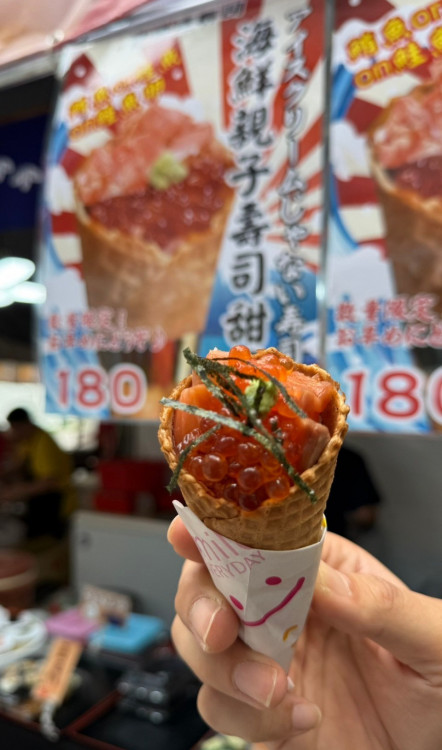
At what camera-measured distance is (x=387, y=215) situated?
270cm

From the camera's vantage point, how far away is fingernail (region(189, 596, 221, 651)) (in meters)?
1.33

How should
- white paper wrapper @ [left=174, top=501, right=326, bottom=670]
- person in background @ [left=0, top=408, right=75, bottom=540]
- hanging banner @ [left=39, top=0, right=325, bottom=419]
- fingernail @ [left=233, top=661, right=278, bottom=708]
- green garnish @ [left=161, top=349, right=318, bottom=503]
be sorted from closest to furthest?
green garnish @ [left=161, top=349, right=318, bottom=503] < white paper wrapper @ [left=174, top=501, right=326, bottom=670] < fingernail @ [left=233, top=661, right=278, bottom=708] < hanging banner @ [left=39, top=0, right=325, bottom=419] < person in background @ [left=0, top=408, right=75, bottom=540]

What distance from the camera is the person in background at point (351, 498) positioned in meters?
3.28

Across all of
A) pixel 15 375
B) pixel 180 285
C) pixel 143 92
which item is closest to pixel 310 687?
pixel 180 285

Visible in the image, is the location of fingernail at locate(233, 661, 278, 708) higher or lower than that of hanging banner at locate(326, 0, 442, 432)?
lower

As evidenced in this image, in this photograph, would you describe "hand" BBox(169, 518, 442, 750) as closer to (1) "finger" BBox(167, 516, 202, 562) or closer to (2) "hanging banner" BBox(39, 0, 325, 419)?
(1) "finger" BBox(167, 516, 202, 562)

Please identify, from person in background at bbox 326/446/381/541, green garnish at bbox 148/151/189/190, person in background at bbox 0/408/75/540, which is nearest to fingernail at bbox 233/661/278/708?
person in background at bbox 326/446/381/541

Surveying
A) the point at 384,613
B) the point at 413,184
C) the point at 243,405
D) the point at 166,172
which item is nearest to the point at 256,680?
the point at 384,613

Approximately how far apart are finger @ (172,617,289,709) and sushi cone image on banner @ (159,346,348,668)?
0.34ft

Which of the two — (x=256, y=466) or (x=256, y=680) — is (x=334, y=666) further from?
(x=256, y=466)

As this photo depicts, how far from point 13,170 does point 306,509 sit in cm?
391

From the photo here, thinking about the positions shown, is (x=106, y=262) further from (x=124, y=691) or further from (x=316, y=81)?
(x=124, y=691)

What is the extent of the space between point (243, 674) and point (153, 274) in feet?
7.96

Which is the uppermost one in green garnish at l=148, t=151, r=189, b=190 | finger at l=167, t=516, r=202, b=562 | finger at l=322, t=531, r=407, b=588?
green garnish at l=148, t=151, r=189, b=190
